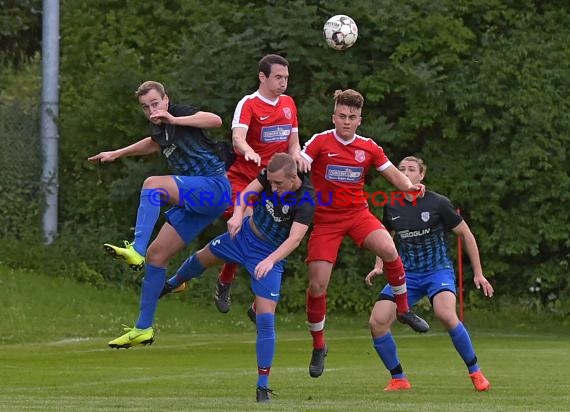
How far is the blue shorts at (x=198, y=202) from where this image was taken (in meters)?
11.3

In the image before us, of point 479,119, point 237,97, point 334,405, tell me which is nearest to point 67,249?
point 237,97

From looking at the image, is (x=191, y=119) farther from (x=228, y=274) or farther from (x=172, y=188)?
(x=228, y=274)

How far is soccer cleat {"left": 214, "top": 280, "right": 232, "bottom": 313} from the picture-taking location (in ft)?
40.5

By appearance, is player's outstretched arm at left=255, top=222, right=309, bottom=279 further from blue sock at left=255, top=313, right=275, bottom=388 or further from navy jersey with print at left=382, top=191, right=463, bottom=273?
navy jersey with print at left=382, top=191, right=463, bottom=273

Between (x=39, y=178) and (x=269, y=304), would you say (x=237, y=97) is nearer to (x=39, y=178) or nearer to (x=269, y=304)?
(x=39, y=178)

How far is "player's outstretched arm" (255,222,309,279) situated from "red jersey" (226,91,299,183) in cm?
153

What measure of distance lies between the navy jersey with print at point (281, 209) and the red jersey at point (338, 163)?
0.67 metres

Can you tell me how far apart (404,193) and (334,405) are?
8.97ft

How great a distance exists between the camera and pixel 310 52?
23.0 meters

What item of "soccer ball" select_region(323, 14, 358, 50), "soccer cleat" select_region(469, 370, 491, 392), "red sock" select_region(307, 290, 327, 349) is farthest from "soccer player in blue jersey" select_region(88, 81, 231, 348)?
"soccer ball" select_region(323, 14, 358, 50)

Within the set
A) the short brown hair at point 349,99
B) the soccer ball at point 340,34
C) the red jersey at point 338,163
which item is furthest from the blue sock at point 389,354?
the soccer ball at point 340,34

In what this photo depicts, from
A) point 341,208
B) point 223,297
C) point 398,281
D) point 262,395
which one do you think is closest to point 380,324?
point 398,281

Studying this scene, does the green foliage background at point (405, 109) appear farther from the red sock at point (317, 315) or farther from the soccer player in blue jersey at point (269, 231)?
the soccer player in blue jersey at point (269, 231)

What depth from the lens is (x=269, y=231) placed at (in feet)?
35.4
